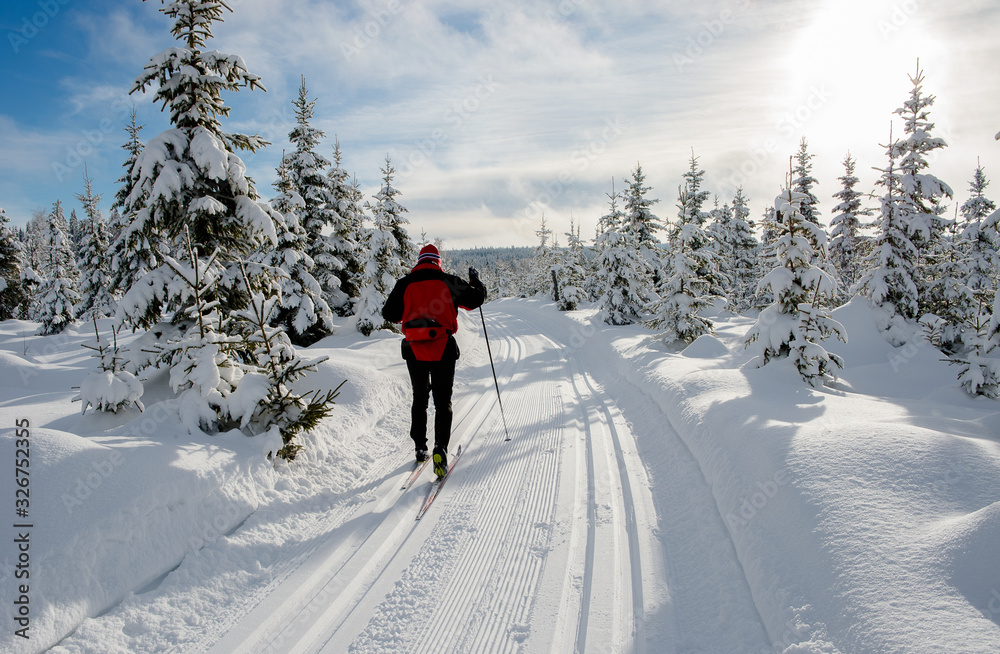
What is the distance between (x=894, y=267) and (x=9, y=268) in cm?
5112

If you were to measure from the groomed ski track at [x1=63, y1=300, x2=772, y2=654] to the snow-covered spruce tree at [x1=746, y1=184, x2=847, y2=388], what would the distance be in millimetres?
5040

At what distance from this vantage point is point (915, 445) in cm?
353

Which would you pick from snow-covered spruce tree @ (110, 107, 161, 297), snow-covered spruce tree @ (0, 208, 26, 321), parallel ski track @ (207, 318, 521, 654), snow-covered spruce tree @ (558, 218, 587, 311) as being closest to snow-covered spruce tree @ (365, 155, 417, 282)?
snow-covered spruce tree @ (110, 107, 161, 297)

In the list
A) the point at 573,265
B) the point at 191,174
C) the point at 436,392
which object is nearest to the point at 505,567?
the point at 436,392

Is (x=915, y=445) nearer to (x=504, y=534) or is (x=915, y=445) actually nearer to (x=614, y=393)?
(x=504, y=534)

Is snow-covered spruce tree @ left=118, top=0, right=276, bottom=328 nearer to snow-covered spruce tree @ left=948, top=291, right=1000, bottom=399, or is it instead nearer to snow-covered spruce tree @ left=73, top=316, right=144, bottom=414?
snow-covered spruce tree @ left=73, top=316, right=144, bottom=414

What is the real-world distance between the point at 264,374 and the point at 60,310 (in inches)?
1449

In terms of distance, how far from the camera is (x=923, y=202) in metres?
15.2

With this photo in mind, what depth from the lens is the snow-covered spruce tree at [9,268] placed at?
2925 centimetres

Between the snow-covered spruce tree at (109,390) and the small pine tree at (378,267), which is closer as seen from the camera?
the snow-covered spruce tree at (109,390)

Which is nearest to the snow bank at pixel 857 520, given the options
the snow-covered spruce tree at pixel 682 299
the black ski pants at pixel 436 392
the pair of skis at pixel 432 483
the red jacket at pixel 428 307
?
the pair of skis at pixel 432 483

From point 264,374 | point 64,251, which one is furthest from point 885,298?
point 64,251

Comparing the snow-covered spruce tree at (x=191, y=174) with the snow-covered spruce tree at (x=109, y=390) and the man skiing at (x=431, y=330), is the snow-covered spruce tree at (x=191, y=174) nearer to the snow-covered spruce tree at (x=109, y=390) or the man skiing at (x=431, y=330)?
the snow-covered spruce tree at (x=109, y=390)

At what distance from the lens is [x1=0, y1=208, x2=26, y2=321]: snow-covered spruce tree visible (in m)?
29.3
